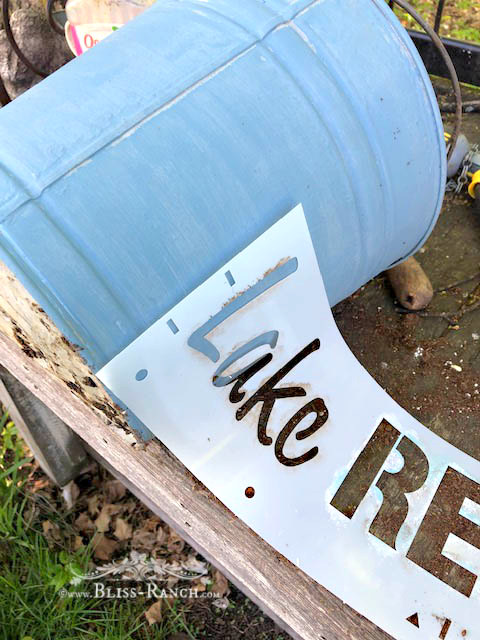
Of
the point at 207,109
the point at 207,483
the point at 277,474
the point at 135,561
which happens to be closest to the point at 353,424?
the point at 277,474

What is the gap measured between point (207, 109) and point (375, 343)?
0.69m

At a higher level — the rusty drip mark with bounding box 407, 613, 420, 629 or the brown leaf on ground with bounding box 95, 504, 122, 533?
the rusty drip mark with bounding box 407, 613, 420, 629

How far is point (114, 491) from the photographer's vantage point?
A: 7.70ft

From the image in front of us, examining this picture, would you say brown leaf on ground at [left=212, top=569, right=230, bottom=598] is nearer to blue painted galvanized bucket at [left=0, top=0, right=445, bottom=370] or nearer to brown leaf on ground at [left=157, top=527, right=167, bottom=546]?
brown leaf on ground at [left=157, top=527, right=167, bottom=546]

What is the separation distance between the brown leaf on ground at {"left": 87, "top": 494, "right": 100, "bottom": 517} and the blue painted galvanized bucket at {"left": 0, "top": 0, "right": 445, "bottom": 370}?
150 centimetres

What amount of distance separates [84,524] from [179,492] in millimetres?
1130

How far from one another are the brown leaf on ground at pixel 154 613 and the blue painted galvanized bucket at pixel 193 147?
1362 millimetres

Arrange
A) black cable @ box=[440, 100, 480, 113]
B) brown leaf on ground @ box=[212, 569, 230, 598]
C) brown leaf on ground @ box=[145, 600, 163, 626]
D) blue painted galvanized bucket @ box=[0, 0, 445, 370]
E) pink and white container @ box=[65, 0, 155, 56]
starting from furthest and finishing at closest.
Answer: brown leaf on ground @ box=[212, 569, 230, 598]
brown leaf on ground @ box=[145, 600, 163, 626]
black cable @ box=[440, 100, 480, 113]
pink and white container @ box=[65, 0, 155, 56]
blue painted galvanized bucket @ box=[0, 0, 445, 370]

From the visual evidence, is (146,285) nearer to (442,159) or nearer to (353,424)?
(353,424)

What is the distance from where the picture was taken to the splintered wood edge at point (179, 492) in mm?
1028

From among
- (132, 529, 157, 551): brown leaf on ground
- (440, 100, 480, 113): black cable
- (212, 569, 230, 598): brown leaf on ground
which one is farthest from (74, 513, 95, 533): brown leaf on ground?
(440, 100, 480, 113): black cable

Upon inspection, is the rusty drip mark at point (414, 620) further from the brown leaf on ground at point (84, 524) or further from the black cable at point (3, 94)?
the black cable at point (3, 94)

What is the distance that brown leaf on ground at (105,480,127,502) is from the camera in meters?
2.32

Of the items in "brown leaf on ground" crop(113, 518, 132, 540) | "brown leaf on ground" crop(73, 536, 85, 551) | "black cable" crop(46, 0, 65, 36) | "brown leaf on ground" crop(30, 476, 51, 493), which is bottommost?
"brown leaf on ground" crop(113, 518, 132, 540)
